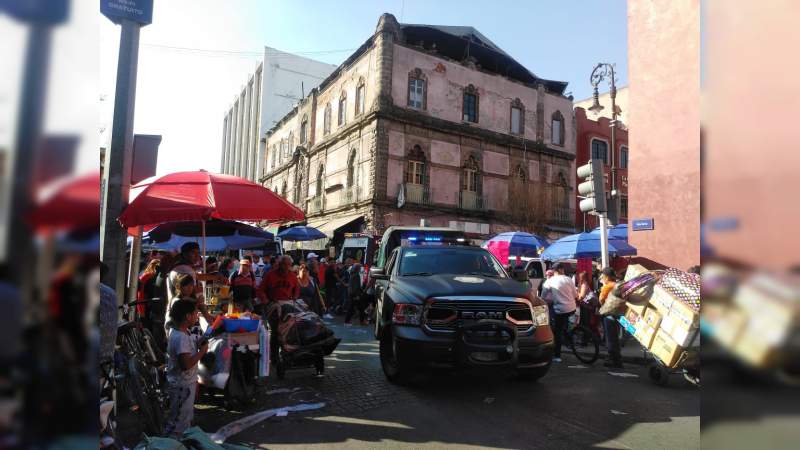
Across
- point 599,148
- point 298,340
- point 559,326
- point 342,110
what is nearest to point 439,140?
point 342,110

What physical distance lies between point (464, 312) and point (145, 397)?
11.1 feet

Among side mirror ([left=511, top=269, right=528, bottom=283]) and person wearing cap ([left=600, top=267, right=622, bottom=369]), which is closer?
side mirror ([left=511, top=269, right=528, bottom=283])

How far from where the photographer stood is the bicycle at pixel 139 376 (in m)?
3.92

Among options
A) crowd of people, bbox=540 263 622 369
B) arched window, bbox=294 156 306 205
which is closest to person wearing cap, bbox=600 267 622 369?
crowd of people, bbox=540 263 622 369

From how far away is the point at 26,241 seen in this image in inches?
24.3

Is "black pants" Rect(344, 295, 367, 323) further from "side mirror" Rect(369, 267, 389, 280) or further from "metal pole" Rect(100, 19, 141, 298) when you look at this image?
"metal pole" Rect(100, 19, 141, 298)

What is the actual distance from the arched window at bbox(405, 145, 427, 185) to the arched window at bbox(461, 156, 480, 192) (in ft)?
8.88

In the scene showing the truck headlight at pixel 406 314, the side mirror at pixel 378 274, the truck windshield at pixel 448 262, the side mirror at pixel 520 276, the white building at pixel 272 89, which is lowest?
the truck headlight at pixel 406 314


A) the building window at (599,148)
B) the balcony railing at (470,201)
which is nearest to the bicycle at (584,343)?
the balcony railing at (470,201)

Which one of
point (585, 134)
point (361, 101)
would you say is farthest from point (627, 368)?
point (585, 134)

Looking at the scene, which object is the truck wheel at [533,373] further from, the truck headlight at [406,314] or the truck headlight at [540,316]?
the truck headlight at [406,314]

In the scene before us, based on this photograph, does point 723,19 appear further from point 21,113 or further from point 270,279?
point 270,279

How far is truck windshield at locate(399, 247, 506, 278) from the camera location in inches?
279

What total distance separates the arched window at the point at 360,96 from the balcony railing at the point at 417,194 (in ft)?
17.6
